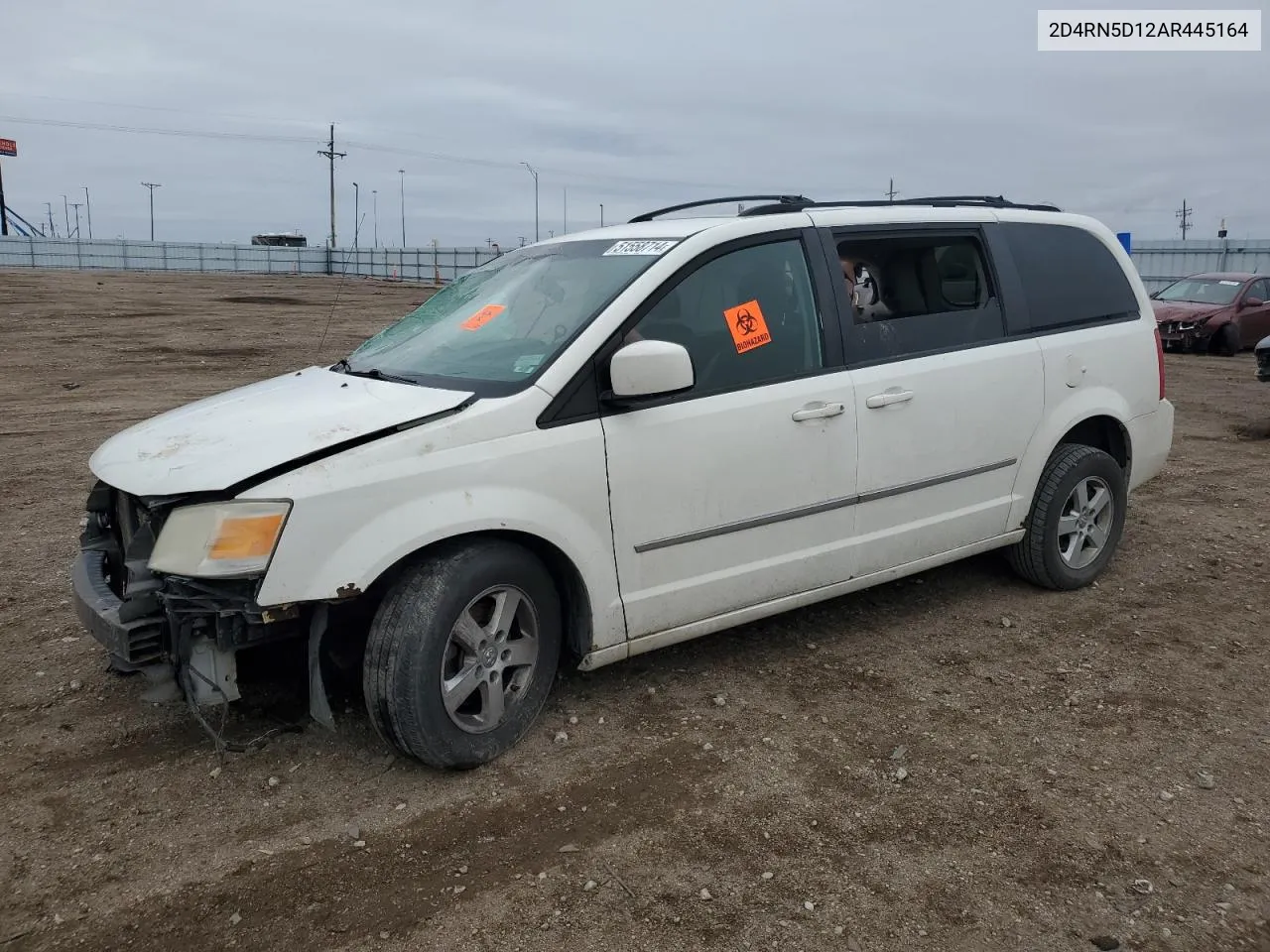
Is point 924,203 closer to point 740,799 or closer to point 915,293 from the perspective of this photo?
point 915,293

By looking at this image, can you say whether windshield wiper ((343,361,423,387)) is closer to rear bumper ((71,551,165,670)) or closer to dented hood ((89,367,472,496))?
dented hood ((89,367,472,496))

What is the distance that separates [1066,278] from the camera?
505cm

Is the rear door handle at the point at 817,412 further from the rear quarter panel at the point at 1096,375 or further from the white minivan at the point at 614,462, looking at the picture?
the rear quarter panel at the point at 1096,375

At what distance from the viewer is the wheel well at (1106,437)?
521cm

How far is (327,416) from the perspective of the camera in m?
3.33

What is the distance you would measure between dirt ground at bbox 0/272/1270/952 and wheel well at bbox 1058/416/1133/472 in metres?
0.68

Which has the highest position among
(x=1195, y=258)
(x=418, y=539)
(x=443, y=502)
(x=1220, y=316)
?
(x=1195, y=258)

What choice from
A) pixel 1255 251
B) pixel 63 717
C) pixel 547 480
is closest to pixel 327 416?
pixel 547 480

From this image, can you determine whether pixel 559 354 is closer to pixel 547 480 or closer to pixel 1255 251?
pixel 547 480

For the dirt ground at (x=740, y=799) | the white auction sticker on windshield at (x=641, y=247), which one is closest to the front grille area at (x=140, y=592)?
the dirt ground at (x=740, y=799)

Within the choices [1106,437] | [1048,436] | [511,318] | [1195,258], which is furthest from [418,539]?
[1195,258]

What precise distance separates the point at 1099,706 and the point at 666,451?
1963mm

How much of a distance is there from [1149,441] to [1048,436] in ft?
3.07

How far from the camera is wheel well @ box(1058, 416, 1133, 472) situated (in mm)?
5215
